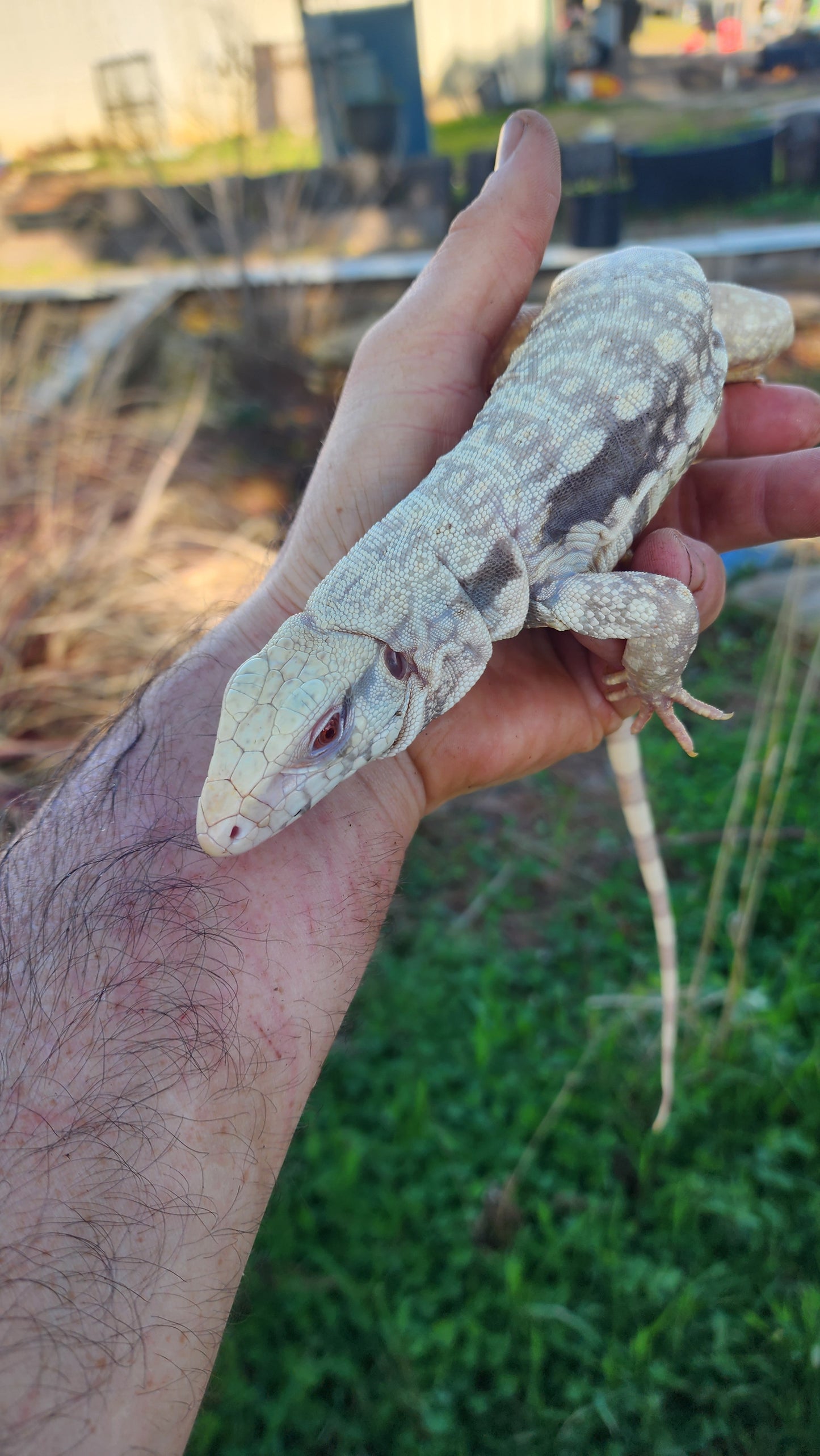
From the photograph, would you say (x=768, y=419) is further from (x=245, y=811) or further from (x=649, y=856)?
(x=245, y=811)

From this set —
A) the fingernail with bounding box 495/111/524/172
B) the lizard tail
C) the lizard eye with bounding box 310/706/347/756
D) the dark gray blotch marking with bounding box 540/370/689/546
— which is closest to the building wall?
the fingernail with bounding box 495/111/524/172

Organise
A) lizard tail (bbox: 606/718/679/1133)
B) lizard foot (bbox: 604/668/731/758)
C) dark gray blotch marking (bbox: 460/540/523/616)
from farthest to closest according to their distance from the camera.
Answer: lizard tail (bbox: 606/718/679/1133) → lizard foot (bbox: 604/668/731/758) → dark gray blotch marking (bbox: 460/540/523/616)

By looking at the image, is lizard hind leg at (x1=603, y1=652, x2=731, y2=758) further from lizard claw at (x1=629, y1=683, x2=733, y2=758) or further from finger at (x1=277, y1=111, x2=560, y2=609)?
finger at (x1=277, y1=111, x2=560, y2=609)

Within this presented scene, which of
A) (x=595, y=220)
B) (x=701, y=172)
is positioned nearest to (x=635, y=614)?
(x=595, y=220)

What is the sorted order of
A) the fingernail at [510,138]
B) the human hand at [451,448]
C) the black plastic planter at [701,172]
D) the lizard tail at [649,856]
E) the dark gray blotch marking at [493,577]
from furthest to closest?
the black plastic planter at [701,172] → the lizard tail at [649,856] → the fingernail at [510,138] → the human hand at [451,448] → the dark gray blotch marking at [493,577]

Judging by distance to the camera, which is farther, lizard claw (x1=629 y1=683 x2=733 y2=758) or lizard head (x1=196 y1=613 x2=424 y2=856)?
lizard claw (x1=629 y1=683 x2=733 y2=758)

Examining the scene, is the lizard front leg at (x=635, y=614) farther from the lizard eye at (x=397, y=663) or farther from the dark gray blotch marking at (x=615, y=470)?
the lizard eye at (x=397, y=663)

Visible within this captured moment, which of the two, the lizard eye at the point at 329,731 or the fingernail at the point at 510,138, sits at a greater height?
the fingernail at the point at 510,138

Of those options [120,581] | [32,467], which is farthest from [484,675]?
[32,467]

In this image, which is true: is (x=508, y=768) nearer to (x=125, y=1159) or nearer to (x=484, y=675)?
(x=484, y=675)

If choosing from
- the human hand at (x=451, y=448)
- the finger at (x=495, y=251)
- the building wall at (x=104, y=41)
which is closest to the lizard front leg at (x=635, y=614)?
the human hand at (x=451, y=448)
